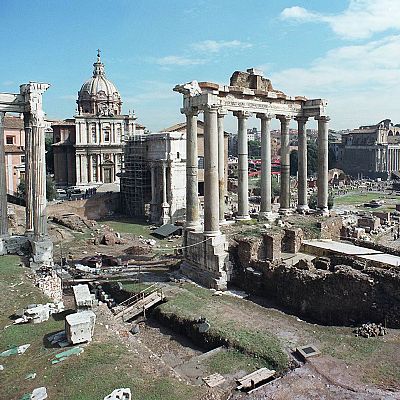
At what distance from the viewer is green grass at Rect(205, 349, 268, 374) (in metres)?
12.1

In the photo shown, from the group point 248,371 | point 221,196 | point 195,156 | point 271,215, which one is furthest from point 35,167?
point 248,371

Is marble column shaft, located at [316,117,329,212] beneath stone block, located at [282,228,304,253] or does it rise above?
above

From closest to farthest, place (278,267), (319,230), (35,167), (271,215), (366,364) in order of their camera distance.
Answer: (366,364), (278,267), (35,167), (319,230), (271,215)

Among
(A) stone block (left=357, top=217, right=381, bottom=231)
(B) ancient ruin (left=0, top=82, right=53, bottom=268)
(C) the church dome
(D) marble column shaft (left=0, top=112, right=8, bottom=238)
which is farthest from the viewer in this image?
(C) the church dome

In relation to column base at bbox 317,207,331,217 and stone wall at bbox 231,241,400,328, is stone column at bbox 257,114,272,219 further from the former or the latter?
stone wall at bbox 231,241,400,328

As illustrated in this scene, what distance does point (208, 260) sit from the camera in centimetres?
1995

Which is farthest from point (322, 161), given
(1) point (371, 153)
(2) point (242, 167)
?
(1) point (371, 153)

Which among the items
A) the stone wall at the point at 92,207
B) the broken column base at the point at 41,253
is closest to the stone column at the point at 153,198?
the stone wall at the point at 92,207

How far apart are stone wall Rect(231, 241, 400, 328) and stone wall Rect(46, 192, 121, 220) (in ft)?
92.6

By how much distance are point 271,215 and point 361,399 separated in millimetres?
16289

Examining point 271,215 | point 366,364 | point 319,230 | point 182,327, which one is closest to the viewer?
point 366,364

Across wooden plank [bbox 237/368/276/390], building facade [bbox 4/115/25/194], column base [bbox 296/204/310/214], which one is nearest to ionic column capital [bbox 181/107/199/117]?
column base [bbox 296/204/310/214]

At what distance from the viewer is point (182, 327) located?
51.6 feet

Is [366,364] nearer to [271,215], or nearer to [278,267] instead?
[278,267]
